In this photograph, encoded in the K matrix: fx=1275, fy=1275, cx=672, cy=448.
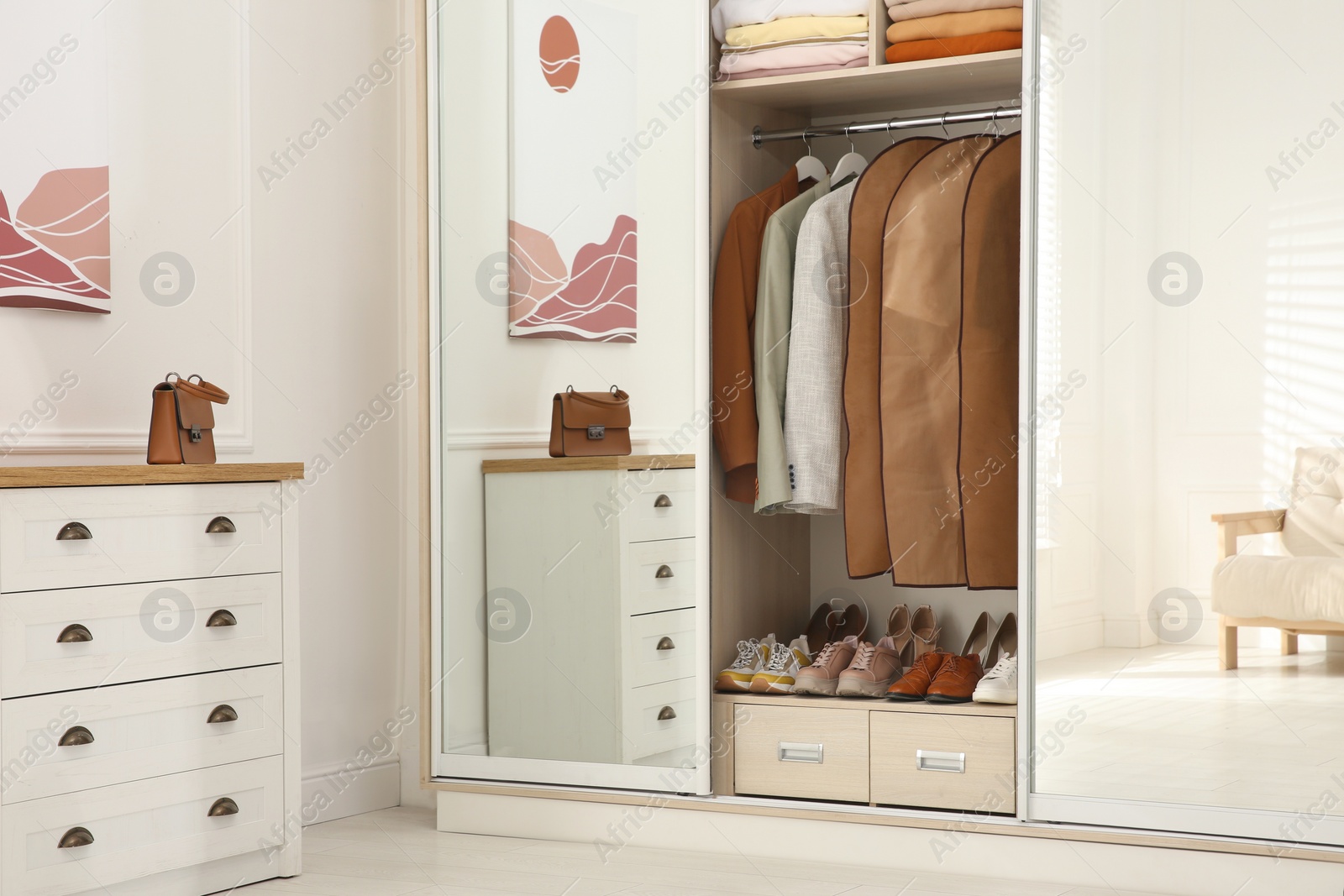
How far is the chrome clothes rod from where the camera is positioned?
2.95 m

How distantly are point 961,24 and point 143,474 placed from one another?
6.37ft

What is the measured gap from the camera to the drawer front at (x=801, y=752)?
9.29 feet

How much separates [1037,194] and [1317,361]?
0.63 m

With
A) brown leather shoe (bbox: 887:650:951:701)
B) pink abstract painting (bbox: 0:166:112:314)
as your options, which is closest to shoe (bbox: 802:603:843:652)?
brown leather shoe (bbox: 887:650:951:701)

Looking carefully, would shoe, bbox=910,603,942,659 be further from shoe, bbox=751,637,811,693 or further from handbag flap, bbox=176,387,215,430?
handbag flap, bbox=176,387,215,430

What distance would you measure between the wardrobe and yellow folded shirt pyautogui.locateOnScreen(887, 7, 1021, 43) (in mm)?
70

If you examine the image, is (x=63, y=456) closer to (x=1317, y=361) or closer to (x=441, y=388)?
(x=441, y=388)

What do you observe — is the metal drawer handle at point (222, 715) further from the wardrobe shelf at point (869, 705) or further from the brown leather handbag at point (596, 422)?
the wardrobe shelf at point (869, 705)

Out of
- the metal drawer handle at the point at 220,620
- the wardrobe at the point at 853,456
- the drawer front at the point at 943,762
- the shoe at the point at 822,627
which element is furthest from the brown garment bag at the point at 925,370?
the metal drawer handle at the point at 220,620

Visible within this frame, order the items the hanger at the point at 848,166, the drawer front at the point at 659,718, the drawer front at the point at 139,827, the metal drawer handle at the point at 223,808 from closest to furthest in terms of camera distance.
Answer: the drawer front at the point at 139,827
the metal drawer handle at the point at 223,808
the drawer front at the point at 659,718
the hanger at the point at 848,166

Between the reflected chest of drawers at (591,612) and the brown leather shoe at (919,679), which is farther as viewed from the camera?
the reflected chest of drawers at (591,612)

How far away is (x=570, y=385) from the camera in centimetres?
303

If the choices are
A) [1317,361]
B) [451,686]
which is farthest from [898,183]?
[451,686]

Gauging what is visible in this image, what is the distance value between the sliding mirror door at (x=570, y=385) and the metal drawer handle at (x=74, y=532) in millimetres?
949
